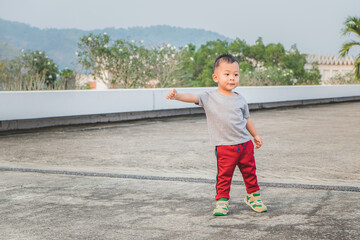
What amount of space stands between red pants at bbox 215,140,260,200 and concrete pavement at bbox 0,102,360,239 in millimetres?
211

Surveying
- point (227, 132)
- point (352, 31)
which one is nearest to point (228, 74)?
point (227, 132)

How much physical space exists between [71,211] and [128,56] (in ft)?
54.3

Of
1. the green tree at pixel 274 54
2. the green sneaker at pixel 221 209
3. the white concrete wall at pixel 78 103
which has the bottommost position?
the green sneaker at pixel 221 209

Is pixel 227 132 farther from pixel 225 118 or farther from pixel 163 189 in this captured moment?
pixel 163 189

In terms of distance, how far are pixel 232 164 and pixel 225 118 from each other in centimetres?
37

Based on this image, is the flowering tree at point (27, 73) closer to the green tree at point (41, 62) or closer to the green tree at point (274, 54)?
the green tree at point (41, 62)

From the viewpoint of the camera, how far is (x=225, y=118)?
429cm

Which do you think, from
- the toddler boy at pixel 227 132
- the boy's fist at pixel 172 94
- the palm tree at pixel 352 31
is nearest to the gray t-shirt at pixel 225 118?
the toddler boy at pixel 227 132

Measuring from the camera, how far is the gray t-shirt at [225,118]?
4.27 meters

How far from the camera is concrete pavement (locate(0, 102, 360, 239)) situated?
3822mm

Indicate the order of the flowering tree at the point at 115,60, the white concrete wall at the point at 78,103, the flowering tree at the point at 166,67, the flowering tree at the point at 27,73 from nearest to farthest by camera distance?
the white concrete wall at the point at 78,103
the flowering tree at the point at 27,73
the flowering tree at the point at 115,60
the flowering tree at the point at 166,67

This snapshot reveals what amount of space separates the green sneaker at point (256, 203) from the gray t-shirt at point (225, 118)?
454 mm

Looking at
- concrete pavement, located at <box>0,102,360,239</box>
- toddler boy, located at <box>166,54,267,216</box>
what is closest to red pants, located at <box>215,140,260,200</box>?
toddler boy, located at <box>166,54,267,216</box>

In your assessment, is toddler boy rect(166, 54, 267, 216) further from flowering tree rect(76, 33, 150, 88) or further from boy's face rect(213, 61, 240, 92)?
flowering tree rect(76, 33, 150, 88)
